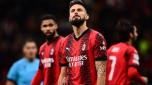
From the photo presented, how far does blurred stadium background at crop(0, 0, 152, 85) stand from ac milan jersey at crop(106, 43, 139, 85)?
22.4 feet

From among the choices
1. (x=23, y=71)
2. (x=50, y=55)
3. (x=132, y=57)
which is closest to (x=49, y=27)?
(x=50, y=55)

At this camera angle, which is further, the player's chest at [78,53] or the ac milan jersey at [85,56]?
the player's chest at [78,53]

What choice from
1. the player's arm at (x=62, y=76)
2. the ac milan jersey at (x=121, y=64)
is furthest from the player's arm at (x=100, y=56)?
the ac milan jersey at (x=121, y=64)

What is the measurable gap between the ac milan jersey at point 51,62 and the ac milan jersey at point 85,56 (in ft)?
3.91

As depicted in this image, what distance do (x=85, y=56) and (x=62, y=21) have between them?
9771 mm

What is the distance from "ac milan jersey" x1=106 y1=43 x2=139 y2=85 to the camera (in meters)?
10.7

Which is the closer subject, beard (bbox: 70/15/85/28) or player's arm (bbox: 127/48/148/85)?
beard (bbox: 70/15/85/28)

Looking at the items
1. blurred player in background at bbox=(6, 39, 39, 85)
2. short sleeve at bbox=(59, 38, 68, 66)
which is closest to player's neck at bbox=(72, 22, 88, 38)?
short sleeve at bbox=(59, 38, 68, 66)

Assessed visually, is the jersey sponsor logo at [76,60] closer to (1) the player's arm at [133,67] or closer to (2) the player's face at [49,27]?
(2) the player's face at [49,27]

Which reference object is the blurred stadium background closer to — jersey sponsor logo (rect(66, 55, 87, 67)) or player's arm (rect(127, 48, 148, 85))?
player's arm (rect(127, 48, 148, 85))

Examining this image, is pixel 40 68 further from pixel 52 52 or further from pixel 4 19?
pixel 4 19

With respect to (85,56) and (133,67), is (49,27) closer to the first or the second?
(133,67)

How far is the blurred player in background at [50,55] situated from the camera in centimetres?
1051

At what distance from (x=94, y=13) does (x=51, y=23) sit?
7.92m
